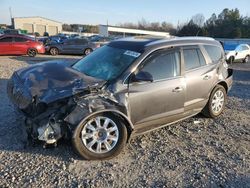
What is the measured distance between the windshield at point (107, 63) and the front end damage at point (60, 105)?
429 mm

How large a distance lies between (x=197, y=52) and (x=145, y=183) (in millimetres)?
3000

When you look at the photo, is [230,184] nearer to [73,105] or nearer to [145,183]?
[145,183]

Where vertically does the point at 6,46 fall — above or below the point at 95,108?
above

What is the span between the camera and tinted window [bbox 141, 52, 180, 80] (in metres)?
4.71

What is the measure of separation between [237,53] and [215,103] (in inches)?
622

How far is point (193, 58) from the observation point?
18.0 ft

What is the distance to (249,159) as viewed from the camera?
4473mm

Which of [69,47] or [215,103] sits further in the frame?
[69,47]

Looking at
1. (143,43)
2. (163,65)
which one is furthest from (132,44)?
(163,65)

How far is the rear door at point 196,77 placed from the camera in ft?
17.3

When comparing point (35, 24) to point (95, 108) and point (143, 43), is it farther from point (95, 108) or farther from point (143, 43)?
point (95, 108)

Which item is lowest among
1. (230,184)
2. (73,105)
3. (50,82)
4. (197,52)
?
(230,184)

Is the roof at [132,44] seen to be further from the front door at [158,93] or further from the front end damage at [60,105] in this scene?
the front end damage at [60,105]

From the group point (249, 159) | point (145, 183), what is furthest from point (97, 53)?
point (249, 159)
